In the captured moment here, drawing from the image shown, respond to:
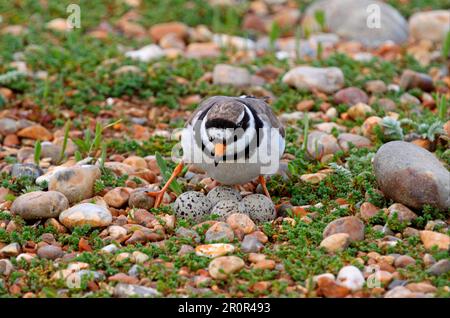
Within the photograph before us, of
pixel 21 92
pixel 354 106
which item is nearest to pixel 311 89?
pixel 354 106

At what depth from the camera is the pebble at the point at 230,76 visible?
31.2 ft

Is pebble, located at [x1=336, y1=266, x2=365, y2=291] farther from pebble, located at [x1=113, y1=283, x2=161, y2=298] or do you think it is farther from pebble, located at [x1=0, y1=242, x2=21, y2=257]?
pebble, located at [x1=0, y1=242, x2=21, y2=257]

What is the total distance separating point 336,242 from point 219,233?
34.5 inches

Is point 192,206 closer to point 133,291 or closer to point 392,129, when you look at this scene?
point 133,291

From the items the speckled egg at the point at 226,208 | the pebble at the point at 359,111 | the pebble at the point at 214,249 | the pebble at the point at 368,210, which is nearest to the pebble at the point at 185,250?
the pebble at the point at 214,249

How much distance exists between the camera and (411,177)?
20.1 feet

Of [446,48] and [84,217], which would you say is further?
[446,48]

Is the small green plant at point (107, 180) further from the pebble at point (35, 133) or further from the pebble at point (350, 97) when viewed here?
the pebble at point (350, 97)

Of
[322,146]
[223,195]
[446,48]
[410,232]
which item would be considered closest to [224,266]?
[223,195]

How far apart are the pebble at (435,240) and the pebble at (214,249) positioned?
1.41 m

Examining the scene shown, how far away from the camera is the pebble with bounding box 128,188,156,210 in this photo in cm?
674

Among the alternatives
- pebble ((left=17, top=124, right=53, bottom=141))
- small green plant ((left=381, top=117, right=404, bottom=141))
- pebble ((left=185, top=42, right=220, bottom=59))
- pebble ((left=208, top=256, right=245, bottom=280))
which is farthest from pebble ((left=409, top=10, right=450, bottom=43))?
pebble ((left=208, top=256, right=245, bottom=280))

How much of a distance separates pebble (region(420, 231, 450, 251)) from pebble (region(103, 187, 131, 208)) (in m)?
2.52
